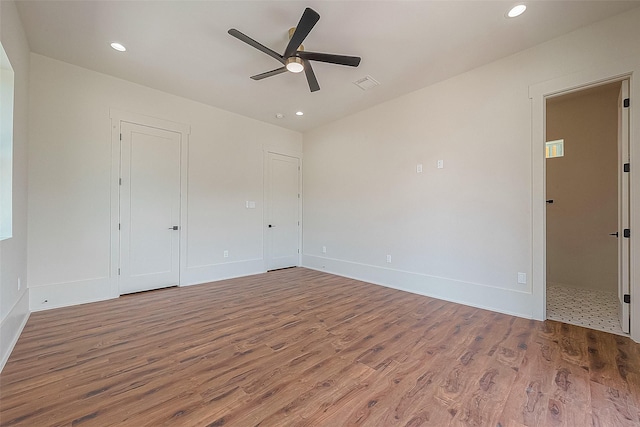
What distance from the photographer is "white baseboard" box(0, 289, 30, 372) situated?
2.11 m

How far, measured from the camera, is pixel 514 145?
3.14 metres

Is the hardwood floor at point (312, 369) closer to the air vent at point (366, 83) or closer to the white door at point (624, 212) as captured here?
the white door at point (624, 212)

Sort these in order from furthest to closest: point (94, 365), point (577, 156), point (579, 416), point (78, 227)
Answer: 1. point (577, 156)
2. point (78, 227)
3. point (94, 365)
4. point (579, 416)

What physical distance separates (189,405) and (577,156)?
6232mm

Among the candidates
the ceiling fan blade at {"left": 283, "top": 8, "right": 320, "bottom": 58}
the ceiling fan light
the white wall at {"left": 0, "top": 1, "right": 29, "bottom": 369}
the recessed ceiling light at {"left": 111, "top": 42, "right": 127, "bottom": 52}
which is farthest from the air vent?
the white wall at {"left": 0, "top": 1, "right": 29, "bottom": 369}

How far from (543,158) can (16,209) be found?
5.63 meters

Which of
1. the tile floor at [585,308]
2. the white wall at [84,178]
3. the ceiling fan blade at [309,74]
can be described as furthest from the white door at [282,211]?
the tile floor at [585,308]

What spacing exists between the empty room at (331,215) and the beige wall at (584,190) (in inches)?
1.3

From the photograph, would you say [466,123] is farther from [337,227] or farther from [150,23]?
[150,23]

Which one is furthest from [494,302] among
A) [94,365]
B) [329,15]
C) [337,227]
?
[94,365]

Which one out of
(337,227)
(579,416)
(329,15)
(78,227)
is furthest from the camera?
(337,227)

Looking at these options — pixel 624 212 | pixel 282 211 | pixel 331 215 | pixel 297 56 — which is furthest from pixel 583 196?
pixel 282 211

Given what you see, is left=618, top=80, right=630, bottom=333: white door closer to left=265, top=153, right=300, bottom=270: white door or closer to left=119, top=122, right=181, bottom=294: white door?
left=265, top=153, right=300, bottom=270: white door

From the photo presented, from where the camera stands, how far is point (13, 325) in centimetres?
242
